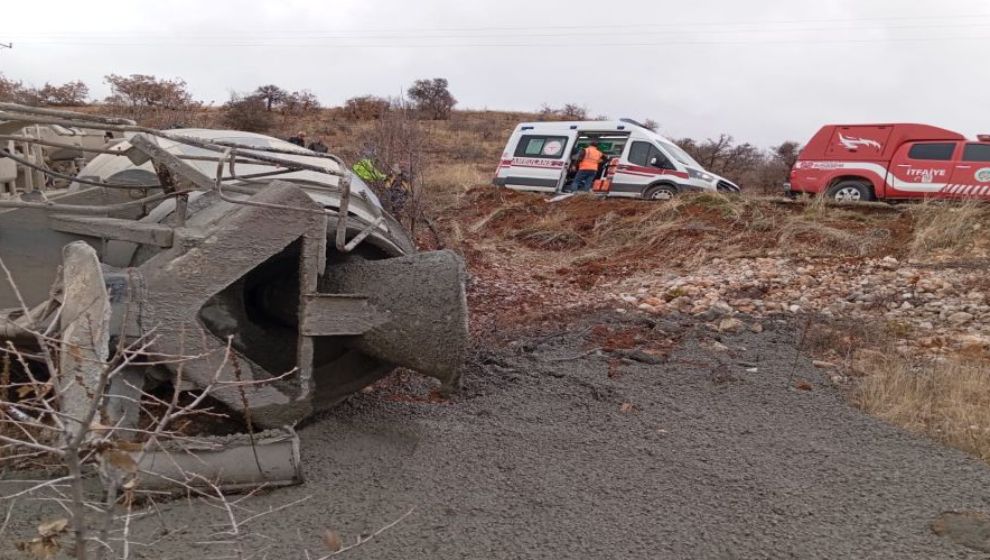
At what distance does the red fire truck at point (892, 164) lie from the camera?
43.0ft

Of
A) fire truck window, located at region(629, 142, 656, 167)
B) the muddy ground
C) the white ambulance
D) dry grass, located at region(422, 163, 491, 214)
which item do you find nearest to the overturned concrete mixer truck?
the muddy ground

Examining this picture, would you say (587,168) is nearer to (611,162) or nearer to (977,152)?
(611,162)

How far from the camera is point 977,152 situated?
→ 13156mm

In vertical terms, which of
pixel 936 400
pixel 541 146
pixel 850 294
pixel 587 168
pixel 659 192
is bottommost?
pixel 936 400

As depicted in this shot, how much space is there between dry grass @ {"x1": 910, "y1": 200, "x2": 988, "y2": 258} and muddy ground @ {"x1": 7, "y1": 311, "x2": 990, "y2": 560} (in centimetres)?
595

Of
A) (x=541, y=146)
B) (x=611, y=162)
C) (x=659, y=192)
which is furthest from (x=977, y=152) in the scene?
(x=541, y=146)

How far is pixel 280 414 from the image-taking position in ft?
11.4

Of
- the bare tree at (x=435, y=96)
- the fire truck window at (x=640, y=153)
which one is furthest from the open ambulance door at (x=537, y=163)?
the bare tree at (x=435, y=96)

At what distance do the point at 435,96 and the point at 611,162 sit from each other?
28.7 meters

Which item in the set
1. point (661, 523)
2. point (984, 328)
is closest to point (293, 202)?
point (661, 523)

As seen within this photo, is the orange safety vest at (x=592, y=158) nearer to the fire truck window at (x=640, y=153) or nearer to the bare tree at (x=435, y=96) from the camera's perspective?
the fire truck window at (x=640, y=153)

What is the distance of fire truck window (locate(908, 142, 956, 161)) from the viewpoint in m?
13.4

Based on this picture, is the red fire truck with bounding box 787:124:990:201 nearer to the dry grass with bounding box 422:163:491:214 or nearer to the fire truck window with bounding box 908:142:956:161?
the fire truck window with bounding box 908:142:956:161

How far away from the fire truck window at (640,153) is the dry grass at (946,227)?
538cm
